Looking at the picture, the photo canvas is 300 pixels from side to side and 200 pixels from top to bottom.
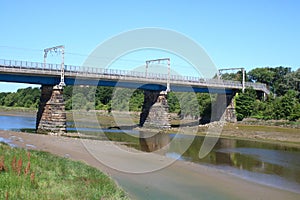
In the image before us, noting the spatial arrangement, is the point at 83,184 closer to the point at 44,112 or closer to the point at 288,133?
the point at 44,112

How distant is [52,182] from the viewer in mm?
18266

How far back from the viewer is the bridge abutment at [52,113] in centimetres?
5831

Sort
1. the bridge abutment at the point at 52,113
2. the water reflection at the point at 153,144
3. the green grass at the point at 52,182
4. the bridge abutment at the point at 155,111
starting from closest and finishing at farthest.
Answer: the green grass at the point at 52,182
the water reflection at the point at 153,144
the bridge abutment at the point at 52,113
the bridge abutment at the point at 155,111

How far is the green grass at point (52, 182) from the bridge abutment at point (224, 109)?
74.1m

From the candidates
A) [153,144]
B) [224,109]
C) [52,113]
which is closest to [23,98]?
[224,109]

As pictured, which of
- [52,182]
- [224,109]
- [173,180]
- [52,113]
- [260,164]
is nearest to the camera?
[52,182]

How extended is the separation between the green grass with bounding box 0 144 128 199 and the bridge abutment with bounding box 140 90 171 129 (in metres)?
54.7

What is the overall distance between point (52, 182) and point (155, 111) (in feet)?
203

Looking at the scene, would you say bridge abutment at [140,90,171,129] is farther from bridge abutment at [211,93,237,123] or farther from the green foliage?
the green foliage

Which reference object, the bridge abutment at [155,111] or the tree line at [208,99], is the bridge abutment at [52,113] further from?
the tree line at [208,99]

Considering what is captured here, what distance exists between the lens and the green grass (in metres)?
15.8

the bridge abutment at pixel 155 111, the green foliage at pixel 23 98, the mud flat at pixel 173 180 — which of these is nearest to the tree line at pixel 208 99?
the green foliage at pixel 23 98

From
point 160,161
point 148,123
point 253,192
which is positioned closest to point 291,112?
point 148,123

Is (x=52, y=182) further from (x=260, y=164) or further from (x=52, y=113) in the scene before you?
(x=52, y=113)
